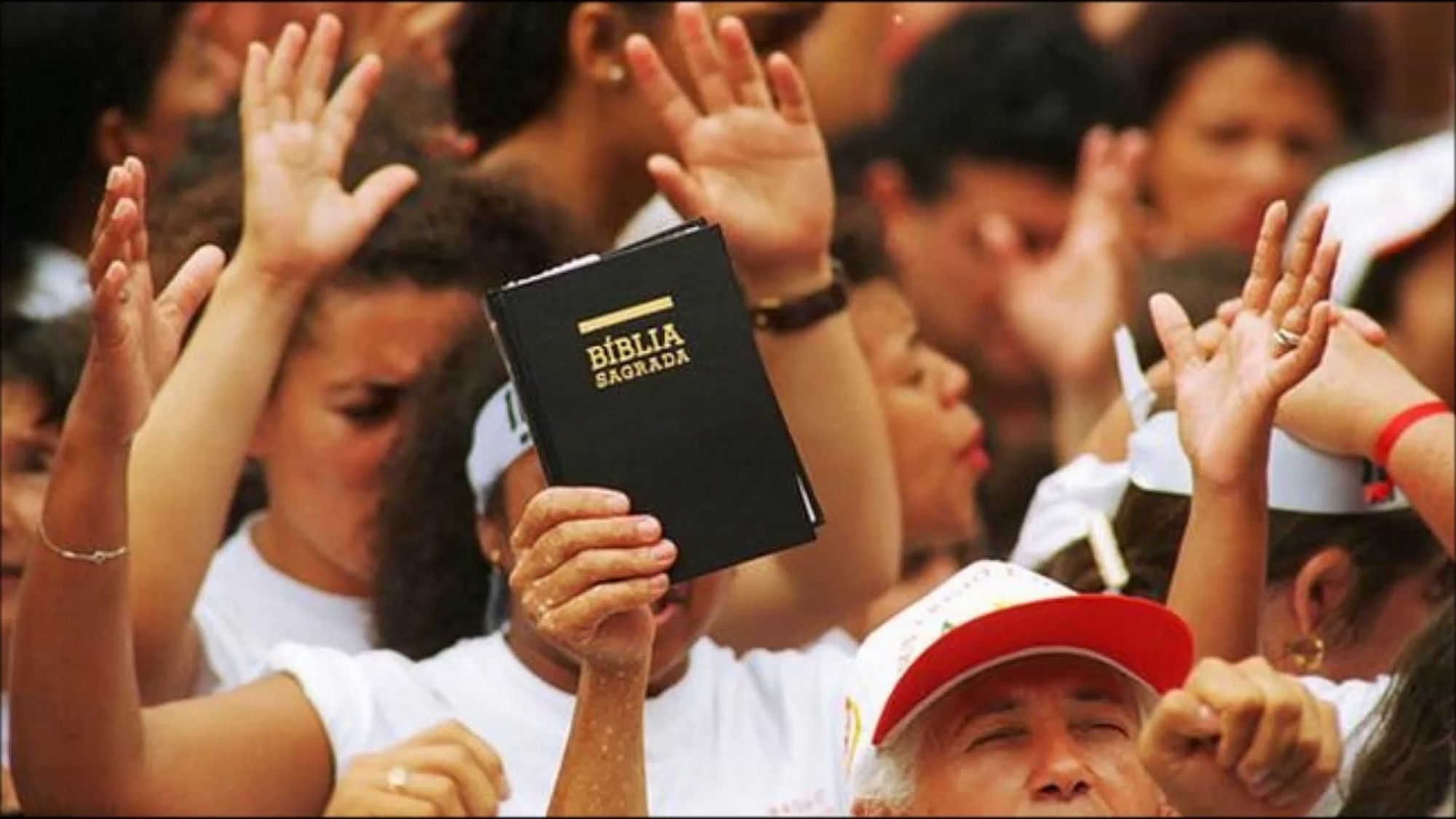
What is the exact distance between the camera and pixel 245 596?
428cm

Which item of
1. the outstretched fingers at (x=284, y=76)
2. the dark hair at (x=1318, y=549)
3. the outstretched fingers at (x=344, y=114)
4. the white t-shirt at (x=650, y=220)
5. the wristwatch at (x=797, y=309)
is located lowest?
the dark hair at (x=1318, y=549)

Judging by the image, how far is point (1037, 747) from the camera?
3119 millimetres

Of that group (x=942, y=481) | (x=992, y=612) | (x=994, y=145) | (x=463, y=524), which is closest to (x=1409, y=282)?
(x=942, y=481)

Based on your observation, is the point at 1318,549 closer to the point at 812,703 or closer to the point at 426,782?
the point at 812,703

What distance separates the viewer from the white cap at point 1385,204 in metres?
4.59

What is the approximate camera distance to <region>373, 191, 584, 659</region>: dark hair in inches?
157

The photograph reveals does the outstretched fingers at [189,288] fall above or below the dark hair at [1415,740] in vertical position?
above

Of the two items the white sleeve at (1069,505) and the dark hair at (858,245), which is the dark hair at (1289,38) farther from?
the white sleeve at (1069,505)

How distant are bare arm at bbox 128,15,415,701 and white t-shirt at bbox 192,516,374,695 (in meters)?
0.12

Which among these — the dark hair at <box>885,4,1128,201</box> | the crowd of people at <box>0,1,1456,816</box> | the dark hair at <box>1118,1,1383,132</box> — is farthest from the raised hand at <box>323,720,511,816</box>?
the dark hair at <box>885,4,1128,201</box>

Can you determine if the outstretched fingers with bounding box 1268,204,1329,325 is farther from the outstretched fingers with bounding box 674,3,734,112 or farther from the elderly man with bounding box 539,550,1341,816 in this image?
the outstretched fingers with bounding box 674,3,734,112

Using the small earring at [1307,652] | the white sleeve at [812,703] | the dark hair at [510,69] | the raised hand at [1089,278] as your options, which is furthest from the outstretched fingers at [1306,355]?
the raised hand at [1089,278]

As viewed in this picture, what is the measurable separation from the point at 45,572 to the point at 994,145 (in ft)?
10.4

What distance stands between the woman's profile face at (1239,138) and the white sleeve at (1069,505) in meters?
1.76
